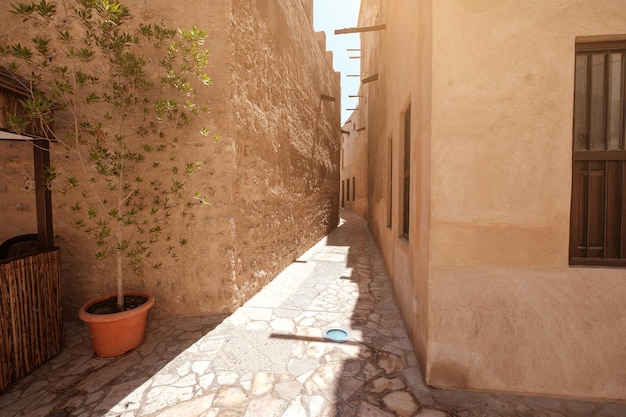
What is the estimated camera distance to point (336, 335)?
3193 mm

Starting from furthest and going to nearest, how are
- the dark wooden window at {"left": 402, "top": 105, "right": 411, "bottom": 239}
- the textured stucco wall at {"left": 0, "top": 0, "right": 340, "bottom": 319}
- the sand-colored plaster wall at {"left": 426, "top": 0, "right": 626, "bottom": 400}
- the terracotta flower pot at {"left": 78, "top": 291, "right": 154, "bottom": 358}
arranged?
the dark wooden window at {"left": 402, "top": 105, "right": 411, "bottom": 239} < the textured stucco wall at {"left": 0, "top": 0, "right": 340, "bottom": 319} < the terracotta flower pot at {"left": 78, "top": 291, "right": 154, "bottom": 358} < the sand-colored plaster wall at {"left": 426, "top": 0, "right": 626, "bottom": 400}

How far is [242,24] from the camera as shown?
3.97 meters

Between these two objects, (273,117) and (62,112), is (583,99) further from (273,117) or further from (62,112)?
(62,112)

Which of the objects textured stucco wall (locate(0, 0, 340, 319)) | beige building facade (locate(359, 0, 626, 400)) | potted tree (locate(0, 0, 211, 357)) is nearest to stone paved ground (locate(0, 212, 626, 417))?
beige building facade (locate(359, 0, 626, 400))

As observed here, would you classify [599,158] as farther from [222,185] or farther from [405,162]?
[222,185]

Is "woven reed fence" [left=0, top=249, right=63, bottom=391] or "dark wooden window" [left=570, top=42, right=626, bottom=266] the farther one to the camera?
"woven reed fence" [left=0, top=249, right=63, bottom=391]

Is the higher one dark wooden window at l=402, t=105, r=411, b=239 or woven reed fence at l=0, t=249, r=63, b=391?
dark wooden window at l=402, t=105, r=411, b=239

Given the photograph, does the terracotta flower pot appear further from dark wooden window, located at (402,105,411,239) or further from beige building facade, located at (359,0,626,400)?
dark wooden window, located at (402,105,411,239)

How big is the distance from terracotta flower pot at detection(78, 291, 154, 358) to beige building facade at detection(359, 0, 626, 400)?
316cm

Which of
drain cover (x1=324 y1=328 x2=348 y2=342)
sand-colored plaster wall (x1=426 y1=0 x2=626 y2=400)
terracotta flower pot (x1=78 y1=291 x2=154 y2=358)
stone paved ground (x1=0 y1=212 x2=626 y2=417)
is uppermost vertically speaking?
sand-colored plaster wall (x1=426 y1=0 x2=626 y2=400)

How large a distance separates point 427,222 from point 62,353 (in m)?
4.21

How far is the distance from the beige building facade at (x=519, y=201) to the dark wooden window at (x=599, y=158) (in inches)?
0.5

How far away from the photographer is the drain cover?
10.2ft

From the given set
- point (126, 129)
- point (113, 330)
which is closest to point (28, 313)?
point (113, 330)
